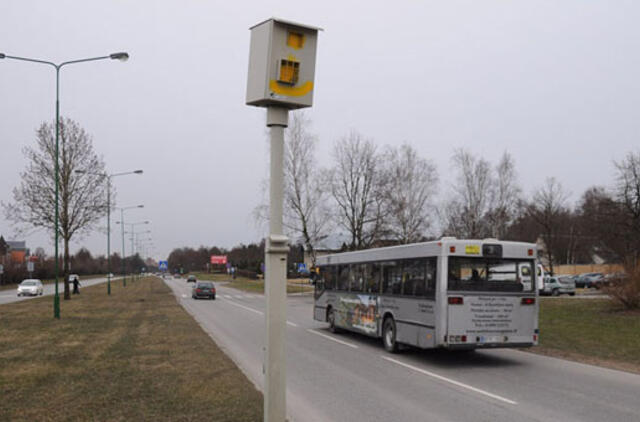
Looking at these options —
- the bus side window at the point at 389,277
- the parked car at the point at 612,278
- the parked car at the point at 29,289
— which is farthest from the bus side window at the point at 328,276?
the parked car at the point at 29,289

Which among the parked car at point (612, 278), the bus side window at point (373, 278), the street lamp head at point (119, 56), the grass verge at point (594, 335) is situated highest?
the street lamp head at point (119, 56)

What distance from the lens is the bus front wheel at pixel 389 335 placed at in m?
15.0

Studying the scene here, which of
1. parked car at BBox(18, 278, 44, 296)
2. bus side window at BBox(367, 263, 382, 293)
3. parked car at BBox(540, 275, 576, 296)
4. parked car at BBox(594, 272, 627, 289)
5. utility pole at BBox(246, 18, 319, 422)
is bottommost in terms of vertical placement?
parked car at BBox(18, 278, 44, 296)

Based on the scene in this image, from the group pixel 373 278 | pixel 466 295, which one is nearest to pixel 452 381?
pixel 466 295

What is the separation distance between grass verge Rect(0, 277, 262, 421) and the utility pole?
274 cm

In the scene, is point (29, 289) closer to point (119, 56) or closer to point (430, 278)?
point (119, 56)

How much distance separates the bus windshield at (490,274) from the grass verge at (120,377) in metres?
4.95

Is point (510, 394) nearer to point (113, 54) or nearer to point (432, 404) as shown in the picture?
point (432, 404)

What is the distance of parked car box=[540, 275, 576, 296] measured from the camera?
45.1m

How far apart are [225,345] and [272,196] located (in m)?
12.1

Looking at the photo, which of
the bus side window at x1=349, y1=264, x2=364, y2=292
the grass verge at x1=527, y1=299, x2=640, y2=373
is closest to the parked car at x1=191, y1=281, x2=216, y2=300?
the grass verge at x1=527, y1=299, x2=640, y2=373

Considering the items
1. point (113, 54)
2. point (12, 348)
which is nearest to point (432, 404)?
point (12, 348)

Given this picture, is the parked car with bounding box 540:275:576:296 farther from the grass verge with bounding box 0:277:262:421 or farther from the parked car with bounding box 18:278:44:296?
the parked car with bounding box 18:278:44:296

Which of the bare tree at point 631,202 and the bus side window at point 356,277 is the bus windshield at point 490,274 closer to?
the bus side window at point 356,277
